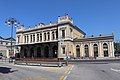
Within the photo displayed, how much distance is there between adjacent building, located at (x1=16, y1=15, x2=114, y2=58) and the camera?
154ft


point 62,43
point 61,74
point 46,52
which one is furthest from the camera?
point 46,52

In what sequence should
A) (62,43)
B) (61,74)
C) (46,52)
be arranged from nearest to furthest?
(61,74) < (62,43) < (46,52)

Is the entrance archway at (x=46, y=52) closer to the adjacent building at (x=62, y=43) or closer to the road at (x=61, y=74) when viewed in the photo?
the adjacent building at (x=62, y=43)

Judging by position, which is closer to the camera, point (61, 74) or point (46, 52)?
point (61, 74)

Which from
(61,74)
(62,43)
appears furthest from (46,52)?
(61,74)

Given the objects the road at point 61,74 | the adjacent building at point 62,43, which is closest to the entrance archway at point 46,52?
the adjacent building at point 62,43

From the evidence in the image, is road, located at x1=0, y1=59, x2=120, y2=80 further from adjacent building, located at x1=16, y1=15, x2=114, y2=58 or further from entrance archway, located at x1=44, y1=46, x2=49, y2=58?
entrance archway, located at x1=44, y1=46, x2=49, y2=58

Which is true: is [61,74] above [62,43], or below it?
below

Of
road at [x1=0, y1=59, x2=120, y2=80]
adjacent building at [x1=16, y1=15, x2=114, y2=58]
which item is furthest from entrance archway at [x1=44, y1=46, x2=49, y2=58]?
road at [x1=0, y1=59, x2=120, y2=80]

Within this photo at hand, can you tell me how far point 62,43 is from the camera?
165ft

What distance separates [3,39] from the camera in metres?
94.5

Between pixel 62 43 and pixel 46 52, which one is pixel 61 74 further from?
pixel 46 52

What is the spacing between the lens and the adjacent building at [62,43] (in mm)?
46875

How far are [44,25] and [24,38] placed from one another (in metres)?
11.6
